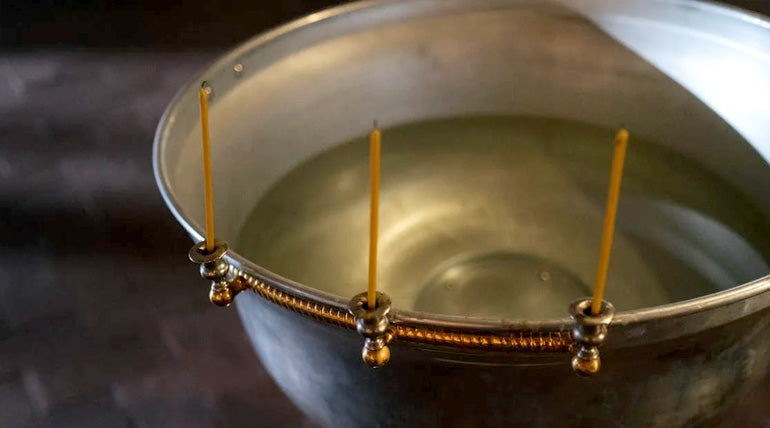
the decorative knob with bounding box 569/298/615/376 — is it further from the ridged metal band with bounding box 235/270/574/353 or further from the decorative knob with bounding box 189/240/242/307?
the decorative knob with bounding box 189/240/242/307

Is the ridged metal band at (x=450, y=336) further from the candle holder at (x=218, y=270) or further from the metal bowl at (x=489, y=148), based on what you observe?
the metal bowl at (x=489, y=148)

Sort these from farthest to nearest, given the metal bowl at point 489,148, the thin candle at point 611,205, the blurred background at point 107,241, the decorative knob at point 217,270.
→ the blurred background at point 107,241, the metal bowl at point 489,148, the decorative knob at point 217,270, the thin candle at point 611,205

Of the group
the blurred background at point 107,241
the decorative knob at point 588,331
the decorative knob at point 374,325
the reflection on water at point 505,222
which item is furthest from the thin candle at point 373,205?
the blurred background at point 107,241

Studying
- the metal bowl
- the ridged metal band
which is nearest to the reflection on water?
the metal bowl

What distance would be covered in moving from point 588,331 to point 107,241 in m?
1.03

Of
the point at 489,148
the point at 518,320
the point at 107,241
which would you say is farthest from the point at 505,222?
the point at 107,241

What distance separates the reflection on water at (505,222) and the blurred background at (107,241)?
214 mm

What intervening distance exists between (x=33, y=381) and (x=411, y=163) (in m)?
0.59

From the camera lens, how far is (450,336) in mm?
413

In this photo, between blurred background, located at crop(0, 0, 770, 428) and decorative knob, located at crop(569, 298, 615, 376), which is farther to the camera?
blurred background, located at crop(0, 0, 770, 428)

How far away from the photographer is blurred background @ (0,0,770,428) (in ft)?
3.19

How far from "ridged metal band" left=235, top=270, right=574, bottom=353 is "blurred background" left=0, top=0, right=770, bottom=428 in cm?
54

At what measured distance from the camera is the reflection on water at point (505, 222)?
822 mm

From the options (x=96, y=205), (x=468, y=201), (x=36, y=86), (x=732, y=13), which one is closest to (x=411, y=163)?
(x=468, y=201)
